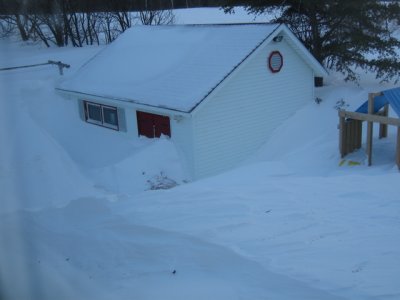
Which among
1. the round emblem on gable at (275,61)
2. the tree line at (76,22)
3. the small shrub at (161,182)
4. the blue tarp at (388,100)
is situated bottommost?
the small shrub at (161,182)

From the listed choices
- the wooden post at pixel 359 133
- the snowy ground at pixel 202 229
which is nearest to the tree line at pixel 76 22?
the snowy ground at pixel 202 229

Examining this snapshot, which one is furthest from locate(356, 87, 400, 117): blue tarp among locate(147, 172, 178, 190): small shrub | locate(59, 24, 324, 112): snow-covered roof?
locate(147, 172, 178, 190): small shrub

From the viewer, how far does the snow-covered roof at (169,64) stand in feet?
47.4

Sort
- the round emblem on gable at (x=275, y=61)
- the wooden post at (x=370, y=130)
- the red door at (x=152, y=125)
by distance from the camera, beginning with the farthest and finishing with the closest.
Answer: the round emblem on gable at (x=275, y=61), the red door at (x=152, y=125), the wooden post at (x=370, y=130)

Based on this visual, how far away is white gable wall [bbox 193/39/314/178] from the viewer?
1412cm

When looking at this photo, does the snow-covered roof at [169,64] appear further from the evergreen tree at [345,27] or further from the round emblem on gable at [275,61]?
the evergreen tree at [345,27]

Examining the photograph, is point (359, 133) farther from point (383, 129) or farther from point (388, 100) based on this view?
point (388, 100)

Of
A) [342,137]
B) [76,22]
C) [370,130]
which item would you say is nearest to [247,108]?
[342,137]

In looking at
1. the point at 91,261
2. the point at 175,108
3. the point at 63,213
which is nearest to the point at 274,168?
the point at 175,108

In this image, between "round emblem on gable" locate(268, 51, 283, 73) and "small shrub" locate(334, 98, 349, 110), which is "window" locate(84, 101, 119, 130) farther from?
"small shrub" locate(334, 98, 349, 110)

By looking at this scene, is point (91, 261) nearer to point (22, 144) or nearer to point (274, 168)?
point (274, 168)

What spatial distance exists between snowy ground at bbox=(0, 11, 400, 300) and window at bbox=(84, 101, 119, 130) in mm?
2614

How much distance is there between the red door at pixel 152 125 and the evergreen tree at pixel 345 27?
23.0ft

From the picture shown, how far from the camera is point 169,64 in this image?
16344mm
